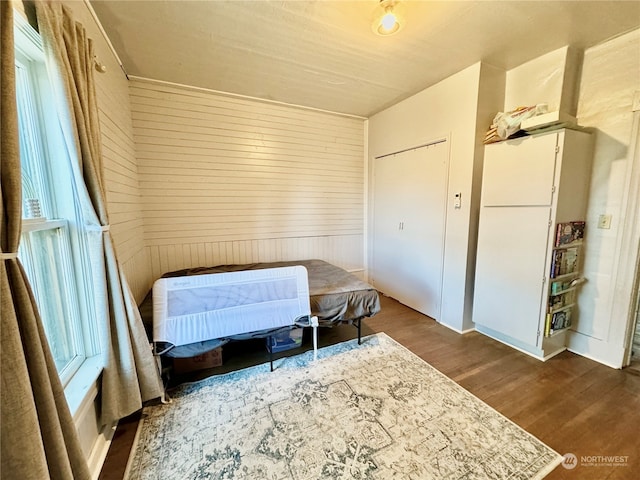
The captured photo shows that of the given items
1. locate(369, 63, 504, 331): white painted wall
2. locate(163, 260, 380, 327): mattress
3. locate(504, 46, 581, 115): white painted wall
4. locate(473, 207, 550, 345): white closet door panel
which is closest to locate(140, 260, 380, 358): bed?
locate(163, 260, 380, 327): mattress

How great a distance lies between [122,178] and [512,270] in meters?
3.52

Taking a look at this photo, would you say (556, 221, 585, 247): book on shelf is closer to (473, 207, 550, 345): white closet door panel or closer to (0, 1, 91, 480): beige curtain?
(473, 207, 550, 345): white closet door panel

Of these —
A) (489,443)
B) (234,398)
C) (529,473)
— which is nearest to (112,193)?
(234,398)

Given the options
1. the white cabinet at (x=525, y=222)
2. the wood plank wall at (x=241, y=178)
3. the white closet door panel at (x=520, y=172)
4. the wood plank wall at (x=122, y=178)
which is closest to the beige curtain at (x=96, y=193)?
the wood plank wall at (x=122, y=178)

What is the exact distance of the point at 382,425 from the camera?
5.14ft

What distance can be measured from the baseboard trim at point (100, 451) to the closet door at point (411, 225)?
301 centimetres

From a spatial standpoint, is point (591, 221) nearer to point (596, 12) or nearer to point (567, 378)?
point (567, 378)

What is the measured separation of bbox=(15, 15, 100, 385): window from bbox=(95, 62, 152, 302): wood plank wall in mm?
308

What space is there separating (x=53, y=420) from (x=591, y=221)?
363 centimetres

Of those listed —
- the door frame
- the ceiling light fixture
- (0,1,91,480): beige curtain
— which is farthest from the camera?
the door frame

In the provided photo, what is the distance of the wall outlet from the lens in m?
2.13

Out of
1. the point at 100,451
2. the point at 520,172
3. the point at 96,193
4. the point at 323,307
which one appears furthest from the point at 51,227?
the point at 520,172

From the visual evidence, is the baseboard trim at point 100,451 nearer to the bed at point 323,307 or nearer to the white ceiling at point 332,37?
the bed at point 323,307

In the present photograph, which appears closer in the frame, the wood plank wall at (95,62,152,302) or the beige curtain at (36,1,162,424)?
the beige curtain at (36,1,162,424)
